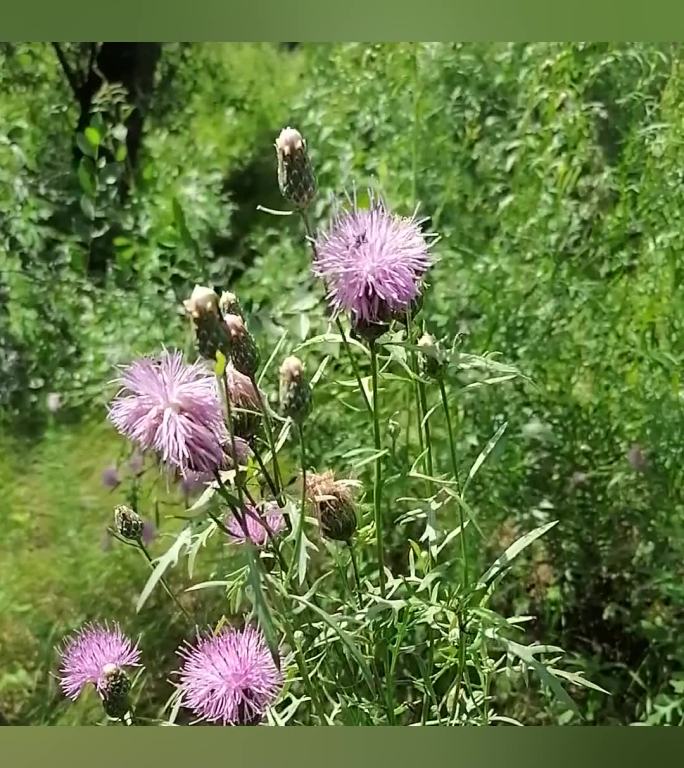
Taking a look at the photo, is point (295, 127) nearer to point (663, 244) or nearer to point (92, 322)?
point (92, 322)

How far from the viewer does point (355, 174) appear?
1836 mm

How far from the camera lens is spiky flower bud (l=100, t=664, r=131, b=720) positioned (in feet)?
5.89

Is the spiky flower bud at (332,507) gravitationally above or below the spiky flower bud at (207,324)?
below

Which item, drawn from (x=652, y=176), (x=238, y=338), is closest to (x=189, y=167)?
(x=238, y=338)

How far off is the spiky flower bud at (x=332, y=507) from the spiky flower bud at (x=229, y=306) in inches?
9.8

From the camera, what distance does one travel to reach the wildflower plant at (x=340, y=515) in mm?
1679

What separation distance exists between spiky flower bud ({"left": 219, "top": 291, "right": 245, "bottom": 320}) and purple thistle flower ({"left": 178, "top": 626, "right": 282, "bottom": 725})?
0.44 metres

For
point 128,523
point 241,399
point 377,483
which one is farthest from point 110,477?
point 377,483

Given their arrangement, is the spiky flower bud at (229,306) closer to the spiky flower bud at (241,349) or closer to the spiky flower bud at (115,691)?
the spiky flower bud at (241,349)

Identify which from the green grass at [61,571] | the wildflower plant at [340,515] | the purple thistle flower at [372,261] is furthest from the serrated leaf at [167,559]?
the purple thistle flower at [372,261]

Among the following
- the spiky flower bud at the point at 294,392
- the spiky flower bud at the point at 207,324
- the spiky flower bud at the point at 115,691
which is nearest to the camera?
the spiky flower bud at the point at 207,324

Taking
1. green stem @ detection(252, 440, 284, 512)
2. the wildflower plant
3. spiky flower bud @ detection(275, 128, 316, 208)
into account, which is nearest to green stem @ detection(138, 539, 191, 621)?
the wildflower plant

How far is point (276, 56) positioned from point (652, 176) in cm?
57

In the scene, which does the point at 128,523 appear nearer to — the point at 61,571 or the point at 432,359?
the point at 61,571
